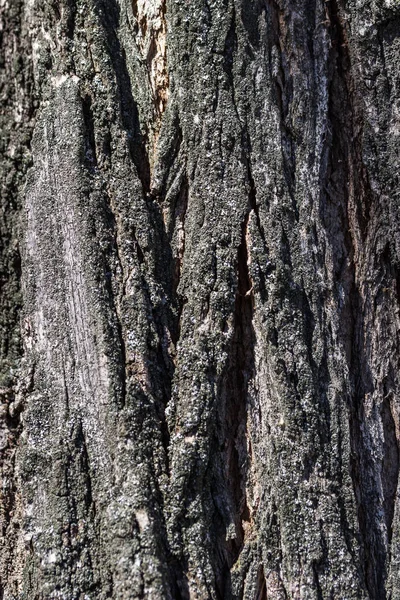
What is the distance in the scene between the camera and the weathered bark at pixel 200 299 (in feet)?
4.66

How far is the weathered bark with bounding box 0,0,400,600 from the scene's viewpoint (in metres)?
1.42

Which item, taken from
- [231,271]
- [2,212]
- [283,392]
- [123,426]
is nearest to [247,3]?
[231,271]

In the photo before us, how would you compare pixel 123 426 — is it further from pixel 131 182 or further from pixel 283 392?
pixel 131 182

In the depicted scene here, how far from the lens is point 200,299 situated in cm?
150

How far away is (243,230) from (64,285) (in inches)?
17.0

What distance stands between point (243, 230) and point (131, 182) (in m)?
0.28

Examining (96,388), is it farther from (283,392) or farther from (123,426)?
(283,392)

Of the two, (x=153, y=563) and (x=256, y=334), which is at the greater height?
(x=256, y=334)

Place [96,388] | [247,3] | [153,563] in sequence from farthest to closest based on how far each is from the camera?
[247,3]
[96,388]
[153,563]

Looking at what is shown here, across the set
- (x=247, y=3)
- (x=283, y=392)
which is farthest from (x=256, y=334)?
(x=247, y=3)

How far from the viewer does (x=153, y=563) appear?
52.9 inches

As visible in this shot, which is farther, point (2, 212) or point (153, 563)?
point (2, 212)

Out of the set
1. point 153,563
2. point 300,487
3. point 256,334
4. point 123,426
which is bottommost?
point 153,563

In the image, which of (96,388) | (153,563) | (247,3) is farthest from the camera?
(247,3)
